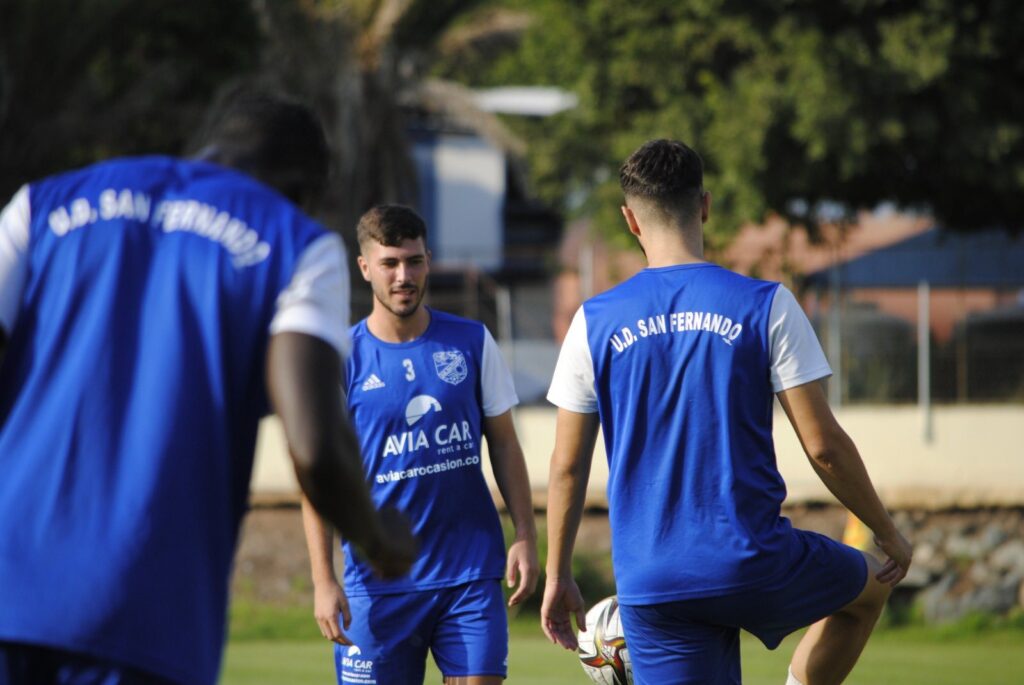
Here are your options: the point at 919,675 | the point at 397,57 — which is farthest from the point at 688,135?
the point at 919,675

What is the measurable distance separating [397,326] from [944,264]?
15507 millimetres

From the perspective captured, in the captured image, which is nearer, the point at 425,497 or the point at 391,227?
the point at 425,497

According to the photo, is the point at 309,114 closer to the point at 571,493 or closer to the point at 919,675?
the point at 571,493

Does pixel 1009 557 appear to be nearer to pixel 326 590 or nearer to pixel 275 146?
pixel 326 590

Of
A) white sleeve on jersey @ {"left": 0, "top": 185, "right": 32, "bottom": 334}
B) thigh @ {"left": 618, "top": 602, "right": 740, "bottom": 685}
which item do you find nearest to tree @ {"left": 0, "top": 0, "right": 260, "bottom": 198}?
thigh @ {"left": 618, "top": 602, "right": 740, "bottom": 685}

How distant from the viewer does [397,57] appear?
80.8 feet

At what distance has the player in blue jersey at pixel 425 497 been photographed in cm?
595

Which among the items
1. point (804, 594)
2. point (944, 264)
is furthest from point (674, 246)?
point (944, 264)

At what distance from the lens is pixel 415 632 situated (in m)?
5.98

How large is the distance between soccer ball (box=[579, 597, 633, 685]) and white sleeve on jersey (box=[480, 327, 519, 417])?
1033 mm

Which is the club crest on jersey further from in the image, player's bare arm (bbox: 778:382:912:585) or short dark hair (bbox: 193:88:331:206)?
short dark hair (bbox: 193:88:331:206)

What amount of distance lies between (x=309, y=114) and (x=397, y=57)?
21.9 meters

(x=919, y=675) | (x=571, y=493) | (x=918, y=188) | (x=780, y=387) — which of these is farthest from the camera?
(x=918, y=188)

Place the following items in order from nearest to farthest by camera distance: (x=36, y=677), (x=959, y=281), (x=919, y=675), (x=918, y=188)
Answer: (x=36, y=677) → (x=919, y=675) → (x=959, y=281) → (x=918, y=188)
